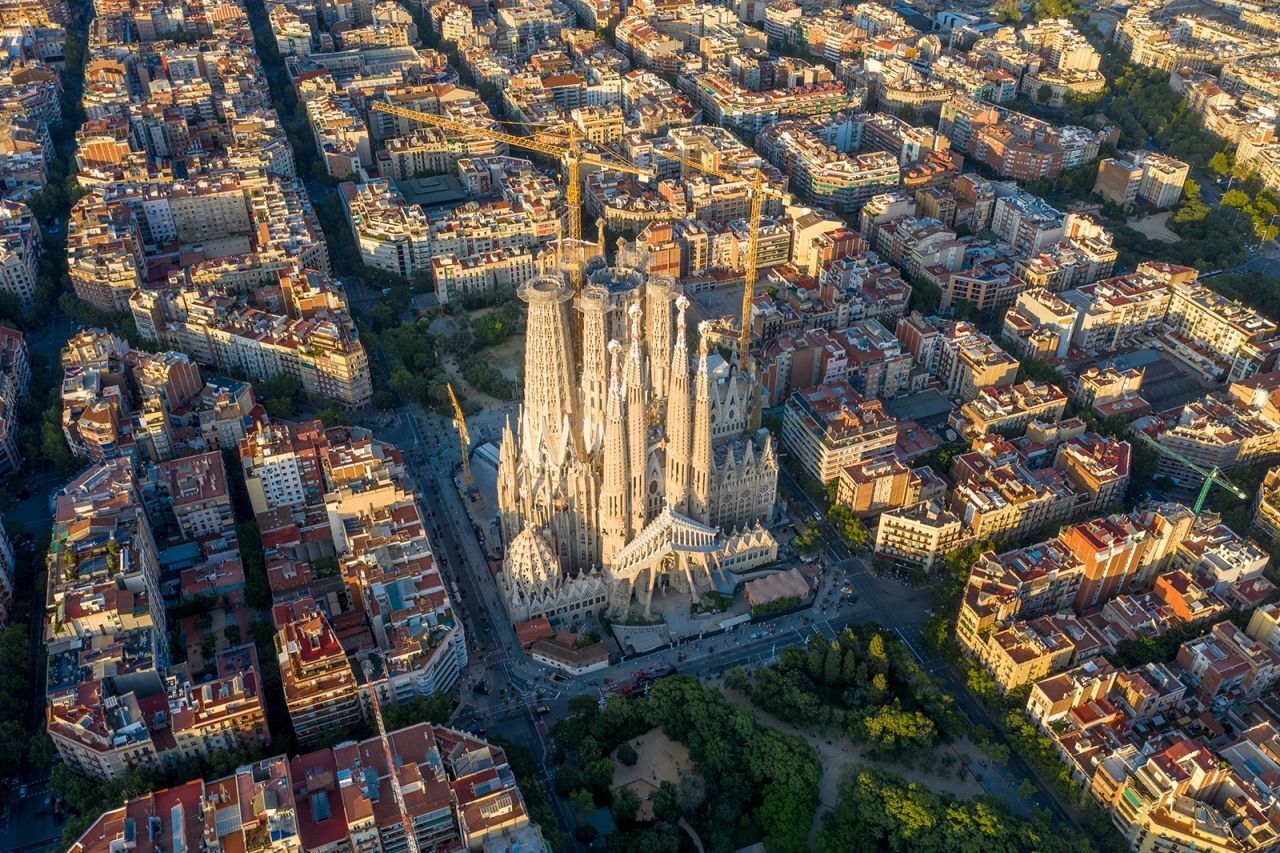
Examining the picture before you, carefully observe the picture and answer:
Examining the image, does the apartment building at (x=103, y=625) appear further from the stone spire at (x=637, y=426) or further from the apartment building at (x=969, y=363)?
the apartment building at (x=969, y=363)

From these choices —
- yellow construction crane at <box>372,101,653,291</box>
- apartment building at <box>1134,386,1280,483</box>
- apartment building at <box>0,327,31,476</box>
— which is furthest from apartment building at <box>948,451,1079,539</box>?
apartment building at <box>0,327,31,476</box>

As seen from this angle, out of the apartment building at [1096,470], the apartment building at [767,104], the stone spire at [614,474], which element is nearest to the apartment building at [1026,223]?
the apartment building at [767,104]

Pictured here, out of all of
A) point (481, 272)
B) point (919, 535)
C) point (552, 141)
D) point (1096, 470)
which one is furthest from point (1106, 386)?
point (552, 141)

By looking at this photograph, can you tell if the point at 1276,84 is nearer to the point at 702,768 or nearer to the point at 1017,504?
the point at 1017,504

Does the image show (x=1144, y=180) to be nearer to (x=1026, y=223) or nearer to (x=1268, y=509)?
(x=1026, y=223)

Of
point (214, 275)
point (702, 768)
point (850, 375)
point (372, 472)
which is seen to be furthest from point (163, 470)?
point (850, 375)

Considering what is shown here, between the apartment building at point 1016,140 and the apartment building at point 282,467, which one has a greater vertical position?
the apartment building at point 1016,140
